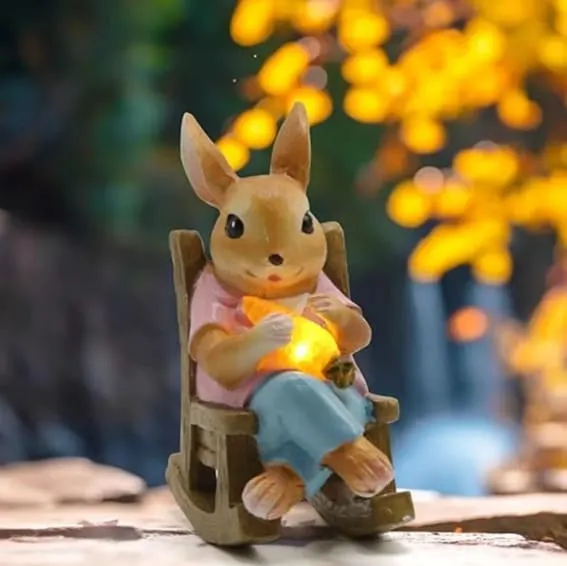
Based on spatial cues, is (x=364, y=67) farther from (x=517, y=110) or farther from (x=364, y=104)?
(x=517, y=110)

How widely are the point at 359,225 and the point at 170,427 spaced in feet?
1.25

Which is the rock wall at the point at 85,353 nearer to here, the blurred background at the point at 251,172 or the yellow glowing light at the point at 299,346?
the blurred background at the point at 251,172

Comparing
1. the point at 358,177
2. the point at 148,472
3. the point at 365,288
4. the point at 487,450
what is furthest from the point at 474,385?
the point at 148,472

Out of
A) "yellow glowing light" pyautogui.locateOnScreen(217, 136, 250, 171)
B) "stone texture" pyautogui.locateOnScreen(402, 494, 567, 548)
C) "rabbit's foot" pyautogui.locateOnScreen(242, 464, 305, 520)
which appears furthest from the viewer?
"yellow glowing light" pyautogui.locateOnScreen(217, 136, 250, 171)

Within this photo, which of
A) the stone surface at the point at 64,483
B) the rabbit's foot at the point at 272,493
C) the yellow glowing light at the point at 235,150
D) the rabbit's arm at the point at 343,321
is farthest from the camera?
the yellow glowing light at the point at 235,150

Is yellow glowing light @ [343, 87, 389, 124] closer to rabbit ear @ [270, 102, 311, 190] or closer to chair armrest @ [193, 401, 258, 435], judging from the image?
rabbit ear @ [270, 102, 311, 190]

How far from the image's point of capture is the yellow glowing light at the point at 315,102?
134 cm

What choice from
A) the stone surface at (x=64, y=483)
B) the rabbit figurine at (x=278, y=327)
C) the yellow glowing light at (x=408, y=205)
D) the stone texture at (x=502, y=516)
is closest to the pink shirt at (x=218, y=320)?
the rabbit figurine at (x=278, y=327)

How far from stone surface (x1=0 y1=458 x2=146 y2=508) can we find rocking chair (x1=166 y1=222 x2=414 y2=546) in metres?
0.22

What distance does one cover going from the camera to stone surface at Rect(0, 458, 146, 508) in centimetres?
116

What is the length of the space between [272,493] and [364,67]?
73cm

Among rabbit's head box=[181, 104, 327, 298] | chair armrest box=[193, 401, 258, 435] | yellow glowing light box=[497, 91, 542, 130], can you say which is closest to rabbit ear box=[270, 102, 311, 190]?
rabbit's head box=[181, 104, 327, 298]

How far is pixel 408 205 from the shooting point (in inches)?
54.0

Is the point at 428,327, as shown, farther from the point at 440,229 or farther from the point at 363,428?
the point at 363,428
